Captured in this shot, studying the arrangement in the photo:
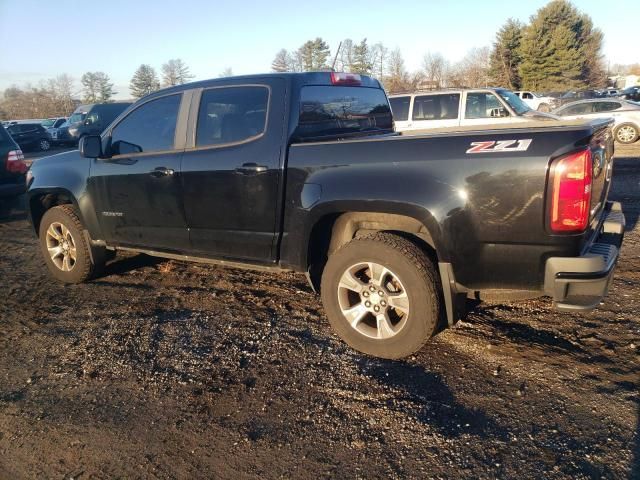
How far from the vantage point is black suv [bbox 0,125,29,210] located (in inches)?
323

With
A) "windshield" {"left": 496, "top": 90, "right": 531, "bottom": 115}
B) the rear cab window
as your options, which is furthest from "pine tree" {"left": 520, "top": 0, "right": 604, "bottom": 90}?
the rear cab window

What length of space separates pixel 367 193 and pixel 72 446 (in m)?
2.21

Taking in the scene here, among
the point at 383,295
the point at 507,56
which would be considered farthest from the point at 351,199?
the point at 507,56

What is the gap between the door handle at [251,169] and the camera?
3.76 m

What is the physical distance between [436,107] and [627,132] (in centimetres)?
711

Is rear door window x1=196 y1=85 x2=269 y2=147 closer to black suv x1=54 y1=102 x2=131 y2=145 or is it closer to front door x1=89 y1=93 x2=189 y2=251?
front door x1=89 y1=93 x2=189 y2=251

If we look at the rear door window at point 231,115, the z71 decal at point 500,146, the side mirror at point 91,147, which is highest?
the rear door window at point 231,115

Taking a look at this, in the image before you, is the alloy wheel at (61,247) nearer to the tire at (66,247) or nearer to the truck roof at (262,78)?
the tire at (66,247)

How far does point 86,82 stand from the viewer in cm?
5762

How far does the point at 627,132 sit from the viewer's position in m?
15.8

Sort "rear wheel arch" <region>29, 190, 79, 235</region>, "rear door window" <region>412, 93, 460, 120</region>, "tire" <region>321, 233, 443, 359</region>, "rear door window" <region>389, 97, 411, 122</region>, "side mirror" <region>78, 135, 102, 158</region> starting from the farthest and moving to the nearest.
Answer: "rear door window" <region>389, 97, 411, 122</region> → "rear door window" <region>412, 93, 460, 120</region> → "rear wheel arch" <region>29, 190, 79, 235</region> → "side mirror" <region>78, 135, 102, 158</region> → "tire" <region>321, 233, 443, 359</region>

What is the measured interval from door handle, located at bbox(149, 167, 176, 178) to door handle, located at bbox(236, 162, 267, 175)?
74 cm

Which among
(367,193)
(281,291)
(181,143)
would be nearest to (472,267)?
(367,193)

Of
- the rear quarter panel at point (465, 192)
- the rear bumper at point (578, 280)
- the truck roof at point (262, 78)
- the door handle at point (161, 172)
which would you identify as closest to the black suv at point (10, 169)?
the truck roof at point (262, 78)
